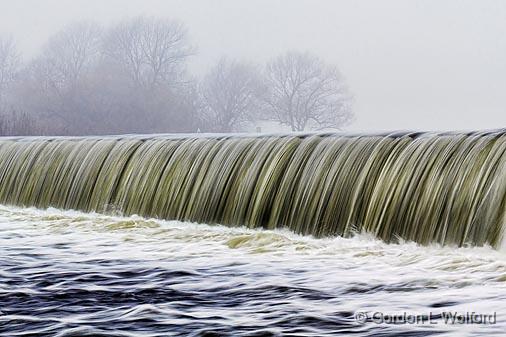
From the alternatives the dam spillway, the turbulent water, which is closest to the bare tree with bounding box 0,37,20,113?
the dam spillway

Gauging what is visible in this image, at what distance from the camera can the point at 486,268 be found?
5.77 metres

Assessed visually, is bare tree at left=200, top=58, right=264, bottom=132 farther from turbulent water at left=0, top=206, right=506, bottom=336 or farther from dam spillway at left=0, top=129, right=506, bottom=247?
turbulent water at left=0, top=206, right=506, bottom=336

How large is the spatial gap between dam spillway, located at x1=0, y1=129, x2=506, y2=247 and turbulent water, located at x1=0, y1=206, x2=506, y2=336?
0.29 meters

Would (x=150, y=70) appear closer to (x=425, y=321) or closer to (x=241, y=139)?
(x=241, y=139)

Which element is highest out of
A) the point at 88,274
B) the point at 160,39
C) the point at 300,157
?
the point at 160,39

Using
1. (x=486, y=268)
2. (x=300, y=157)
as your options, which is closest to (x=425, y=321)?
(x=486, y=268)

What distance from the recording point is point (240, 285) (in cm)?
534

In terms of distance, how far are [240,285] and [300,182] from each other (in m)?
3.37

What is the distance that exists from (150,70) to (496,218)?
39893 millimetres

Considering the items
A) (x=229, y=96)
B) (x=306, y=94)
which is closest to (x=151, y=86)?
(x=229, y=96)

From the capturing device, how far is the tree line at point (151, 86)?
4059 centimetres

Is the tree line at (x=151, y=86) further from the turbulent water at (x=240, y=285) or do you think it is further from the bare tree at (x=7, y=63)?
the turbulent water at (x=240, y=285)

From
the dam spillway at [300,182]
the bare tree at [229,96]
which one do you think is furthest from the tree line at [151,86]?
the dam spillway at [300,182]

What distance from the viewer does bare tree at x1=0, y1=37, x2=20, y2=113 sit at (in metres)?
48.6
